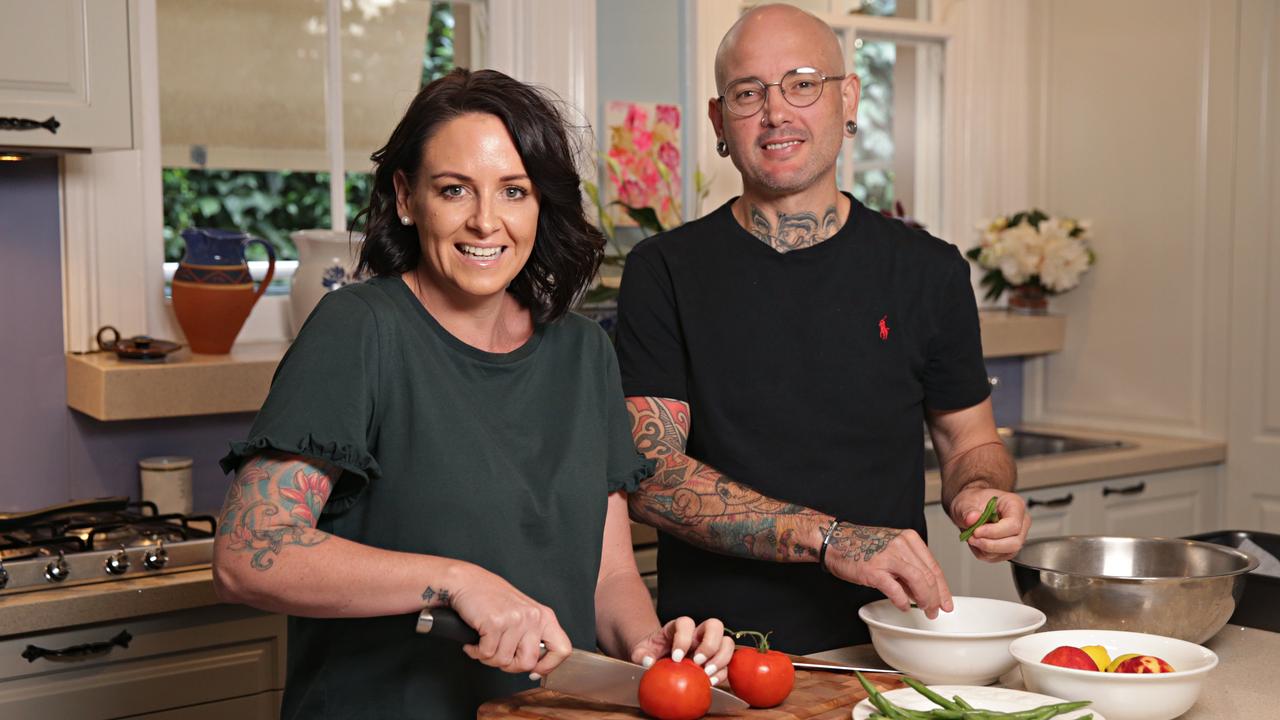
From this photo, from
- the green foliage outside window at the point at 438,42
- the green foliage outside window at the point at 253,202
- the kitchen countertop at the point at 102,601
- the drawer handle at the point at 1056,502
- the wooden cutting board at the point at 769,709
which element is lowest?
the drawer handle at the point at 1056,502

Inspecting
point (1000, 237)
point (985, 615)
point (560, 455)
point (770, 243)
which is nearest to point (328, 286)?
point (770, 243)

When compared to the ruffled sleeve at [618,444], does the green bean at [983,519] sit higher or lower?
lower

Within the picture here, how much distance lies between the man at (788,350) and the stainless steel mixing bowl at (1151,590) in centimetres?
20

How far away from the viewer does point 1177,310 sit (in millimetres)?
3697

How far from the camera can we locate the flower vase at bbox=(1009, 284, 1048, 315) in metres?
3.97

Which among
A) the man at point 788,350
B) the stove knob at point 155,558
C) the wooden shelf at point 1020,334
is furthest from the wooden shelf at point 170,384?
the wooden shelf at point 1020,334

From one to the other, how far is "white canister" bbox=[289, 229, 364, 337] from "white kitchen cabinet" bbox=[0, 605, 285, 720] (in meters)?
0.77

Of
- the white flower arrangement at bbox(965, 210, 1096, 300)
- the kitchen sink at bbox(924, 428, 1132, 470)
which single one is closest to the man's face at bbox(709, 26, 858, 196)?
the kitchen sink at bbox(924, 428, 1132, 470)

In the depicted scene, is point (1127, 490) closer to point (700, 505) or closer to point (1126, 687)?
point (700, 505)

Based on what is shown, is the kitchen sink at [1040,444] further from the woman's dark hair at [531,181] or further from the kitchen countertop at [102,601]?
the woman's dark hair at [531,181]

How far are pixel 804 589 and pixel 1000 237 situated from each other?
A: 2.34 meters

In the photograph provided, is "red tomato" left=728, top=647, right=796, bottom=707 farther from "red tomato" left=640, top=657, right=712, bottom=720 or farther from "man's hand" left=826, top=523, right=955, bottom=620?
"man's hand" left=826, top=523, right=955, bottom=620

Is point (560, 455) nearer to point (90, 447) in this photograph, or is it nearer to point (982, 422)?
point (982, 422)

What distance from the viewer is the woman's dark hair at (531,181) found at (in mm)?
1455
